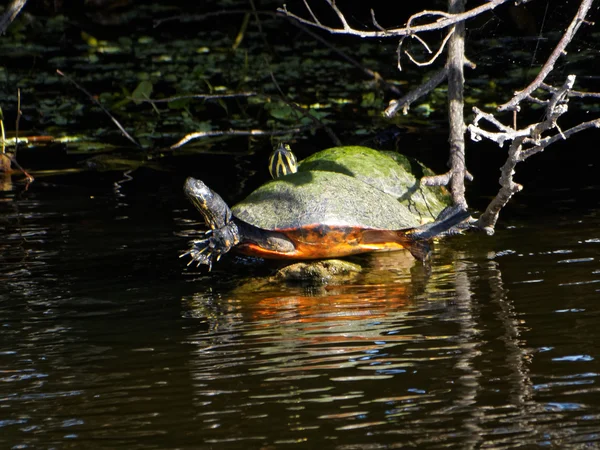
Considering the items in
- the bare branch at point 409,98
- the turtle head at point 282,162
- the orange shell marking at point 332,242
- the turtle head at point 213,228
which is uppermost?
the bare branch at point 409,98

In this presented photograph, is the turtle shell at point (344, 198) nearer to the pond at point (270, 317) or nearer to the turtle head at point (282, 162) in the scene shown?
the turtle head at point (282, 162)

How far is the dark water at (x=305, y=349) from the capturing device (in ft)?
9.02

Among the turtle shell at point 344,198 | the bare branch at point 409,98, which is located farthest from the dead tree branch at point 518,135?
the bare branch at point 409,98

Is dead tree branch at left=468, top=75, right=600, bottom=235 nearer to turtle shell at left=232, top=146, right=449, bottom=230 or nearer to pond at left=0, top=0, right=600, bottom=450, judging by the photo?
pond at left=0, top=0, right=600, bottom=450

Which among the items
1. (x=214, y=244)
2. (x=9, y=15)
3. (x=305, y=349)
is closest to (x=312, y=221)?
(x=214, y=244)

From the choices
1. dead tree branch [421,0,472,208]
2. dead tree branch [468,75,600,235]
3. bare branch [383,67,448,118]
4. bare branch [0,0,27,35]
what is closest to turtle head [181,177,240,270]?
bare branch [383,67,448,118]

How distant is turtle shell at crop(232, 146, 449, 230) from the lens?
4.72 meters

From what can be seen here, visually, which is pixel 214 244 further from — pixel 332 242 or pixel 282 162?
pixel 282 162

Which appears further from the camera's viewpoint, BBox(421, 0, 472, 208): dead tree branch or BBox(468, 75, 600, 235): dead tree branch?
BBox(421, 0, 472, 208): dead tree branch

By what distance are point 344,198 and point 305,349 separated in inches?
60.3

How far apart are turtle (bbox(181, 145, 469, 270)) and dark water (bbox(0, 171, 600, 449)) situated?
0.18 m

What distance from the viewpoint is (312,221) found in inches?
183

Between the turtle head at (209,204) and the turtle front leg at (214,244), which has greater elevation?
the turtle head at (209,204)

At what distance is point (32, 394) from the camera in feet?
10.4
